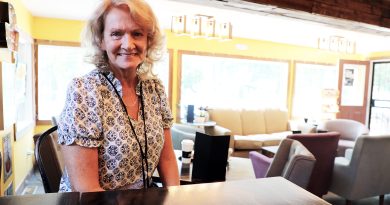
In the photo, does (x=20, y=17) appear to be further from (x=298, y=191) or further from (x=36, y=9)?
(x=298, y=191)

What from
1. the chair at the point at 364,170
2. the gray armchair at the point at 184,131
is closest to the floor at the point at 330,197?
the chair at the point at 364,170

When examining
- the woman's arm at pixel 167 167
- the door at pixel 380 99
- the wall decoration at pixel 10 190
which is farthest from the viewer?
Answer: the door at pixel 380 99

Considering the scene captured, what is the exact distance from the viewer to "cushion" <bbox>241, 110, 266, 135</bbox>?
18.2 feet

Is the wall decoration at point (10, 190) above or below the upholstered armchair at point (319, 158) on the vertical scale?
below

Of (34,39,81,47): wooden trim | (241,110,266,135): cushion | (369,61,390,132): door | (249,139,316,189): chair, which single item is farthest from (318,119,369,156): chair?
(34,39,81,47): wooden trim

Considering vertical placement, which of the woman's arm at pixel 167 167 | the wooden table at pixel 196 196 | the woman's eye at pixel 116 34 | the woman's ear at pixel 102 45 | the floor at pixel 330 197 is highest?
the woman's eye at pixel 116 34

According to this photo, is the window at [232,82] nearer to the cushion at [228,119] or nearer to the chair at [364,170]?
the cushion at [228,119]

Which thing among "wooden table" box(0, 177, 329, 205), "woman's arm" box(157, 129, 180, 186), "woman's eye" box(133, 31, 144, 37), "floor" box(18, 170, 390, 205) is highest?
"woman's eye" box(133, 31, 144, 37)

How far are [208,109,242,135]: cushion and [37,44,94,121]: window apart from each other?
2.39 meters

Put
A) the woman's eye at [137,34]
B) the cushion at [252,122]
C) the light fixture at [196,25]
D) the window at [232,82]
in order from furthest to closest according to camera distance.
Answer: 1. the window at [232,82]
2. the cushion at [252,122]
3. the light fixture at [196,25]
4. the woman's eye at [137,34]

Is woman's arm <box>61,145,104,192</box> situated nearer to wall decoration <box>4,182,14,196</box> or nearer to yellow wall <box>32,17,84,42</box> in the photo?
wall decoration <box>4,182,14,196</box>

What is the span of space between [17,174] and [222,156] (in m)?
2.96

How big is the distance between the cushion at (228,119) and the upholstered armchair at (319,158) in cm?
235

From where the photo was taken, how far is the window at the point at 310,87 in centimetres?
648
